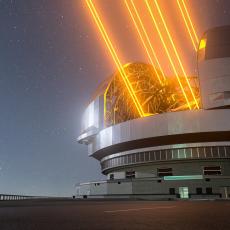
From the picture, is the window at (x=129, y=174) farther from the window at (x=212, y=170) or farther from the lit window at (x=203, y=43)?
the lit window at (x=203, y=43)

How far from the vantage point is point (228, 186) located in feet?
168

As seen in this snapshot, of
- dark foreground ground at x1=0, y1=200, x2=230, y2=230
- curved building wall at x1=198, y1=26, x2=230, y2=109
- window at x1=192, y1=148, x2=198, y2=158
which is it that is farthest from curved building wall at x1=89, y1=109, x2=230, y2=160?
dark foreground ground at x1=0, y1=200, x2=230, y2=230

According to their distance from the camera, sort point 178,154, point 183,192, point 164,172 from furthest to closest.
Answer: point 164,172
point 178,154
point 183,192

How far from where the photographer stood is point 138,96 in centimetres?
7056

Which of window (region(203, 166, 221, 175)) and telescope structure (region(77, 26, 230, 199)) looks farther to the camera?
window (region(203, 166, 221, 175))

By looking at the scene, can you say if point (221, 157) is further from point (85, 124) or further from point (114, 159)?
point (85, 124)

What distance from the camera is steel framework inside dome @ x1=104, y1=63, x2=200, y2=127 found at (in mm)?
70750

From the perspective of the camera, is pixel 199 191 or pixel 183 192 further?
pixel 183 192

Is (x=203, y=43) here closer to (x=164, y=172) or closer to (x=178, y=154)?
(x=178, y=154)

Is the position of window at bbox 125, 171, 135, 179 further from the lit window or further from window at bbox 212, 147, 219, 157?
the lit window

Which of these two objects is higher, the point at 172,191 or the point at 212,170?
the point at 212,170

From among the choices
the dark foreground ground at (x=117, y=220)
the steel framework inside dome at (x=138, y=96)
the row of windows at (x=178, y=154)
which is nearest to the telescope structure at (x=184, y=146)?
the row of windows at (x=178, y=154)

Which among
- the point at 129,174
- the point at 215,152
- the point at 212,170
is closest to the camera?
the point at 215,152

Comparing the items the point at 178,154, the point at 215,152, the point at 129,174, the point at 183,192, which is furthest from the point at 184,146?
the point at 129,174
